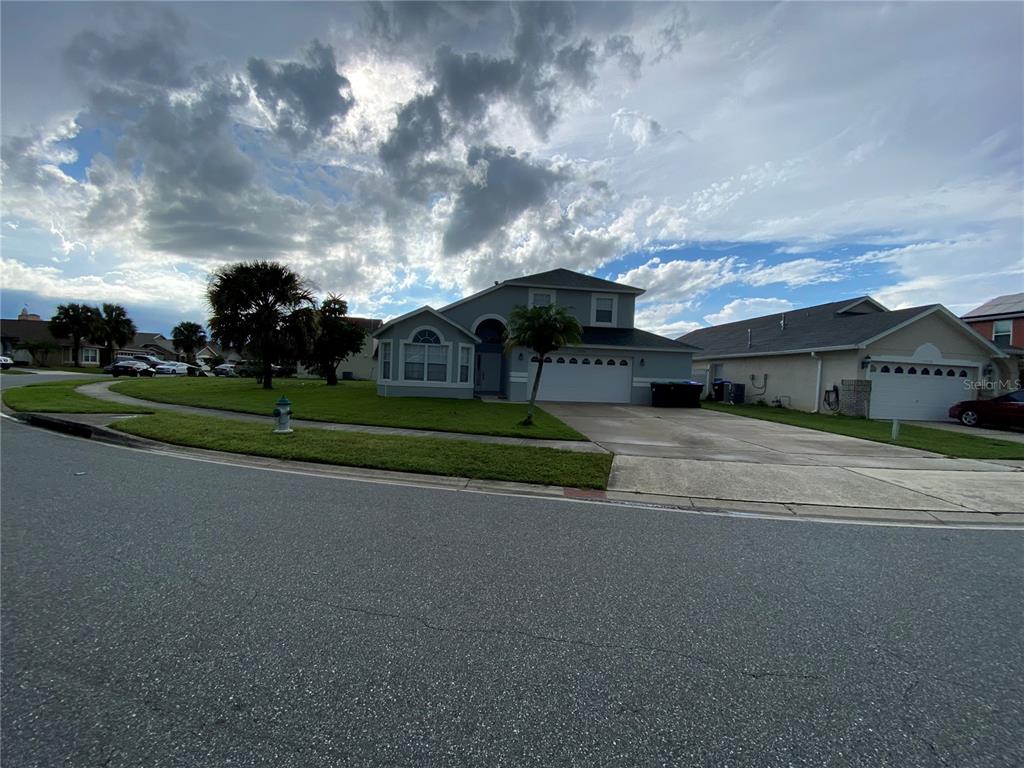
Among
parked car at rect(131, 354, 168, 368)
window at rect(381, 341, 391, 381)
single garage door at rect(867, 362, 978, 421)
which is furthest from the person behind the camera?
parked car at rect(131, 354, 168, 368)

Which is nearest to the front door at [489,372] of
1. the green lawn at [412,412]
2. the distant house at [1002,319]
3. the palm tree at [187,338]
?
the green lawn at [412,412]

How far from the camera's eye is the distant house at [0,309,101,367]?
54.6 meters

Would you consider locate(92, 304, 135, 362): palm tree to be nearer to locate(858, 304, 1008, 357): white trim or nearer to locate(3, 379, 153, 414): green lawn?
locate(3, 379, 153, 414): green lawn

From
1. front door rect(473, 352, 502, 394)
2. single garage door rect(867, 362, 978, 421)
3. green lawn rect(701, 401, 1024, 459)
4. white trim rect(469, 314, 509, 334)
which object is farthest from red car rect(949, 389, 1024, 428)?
front door rect(473, 352, 502, 394)

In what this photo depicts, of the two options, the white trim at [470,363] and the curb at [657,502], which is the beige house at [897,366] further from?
the curb at [657,502]

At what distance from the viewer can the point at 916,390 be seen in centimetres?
1973

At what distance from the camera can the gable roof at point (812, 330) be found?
19.5 m

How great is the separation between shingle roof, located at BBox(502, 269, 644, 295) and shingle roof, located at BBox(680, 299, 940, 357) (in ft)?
20.2

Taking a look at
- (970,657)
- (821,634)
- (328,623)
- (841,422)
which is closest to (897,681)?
(821,634)

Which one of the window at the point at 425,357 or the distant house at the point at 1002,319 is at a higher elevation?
the distant house at the point at 1002,319

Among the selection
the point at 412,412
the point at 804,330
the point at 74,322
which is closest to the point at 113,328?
the point at 74,322

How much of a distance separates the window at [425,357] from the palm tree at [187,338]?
76.7m

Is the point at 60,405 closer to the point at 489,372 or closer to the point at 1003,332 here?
the point at 489,372

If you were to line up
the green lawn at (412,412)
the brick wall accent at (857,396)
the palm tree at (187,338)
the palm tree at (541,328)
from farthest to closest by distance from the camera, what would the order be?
the palm tree at (187,338) < the brick wall accent at (857,396) < the palm tree at (541,328) < the green lawn at (412,412)
